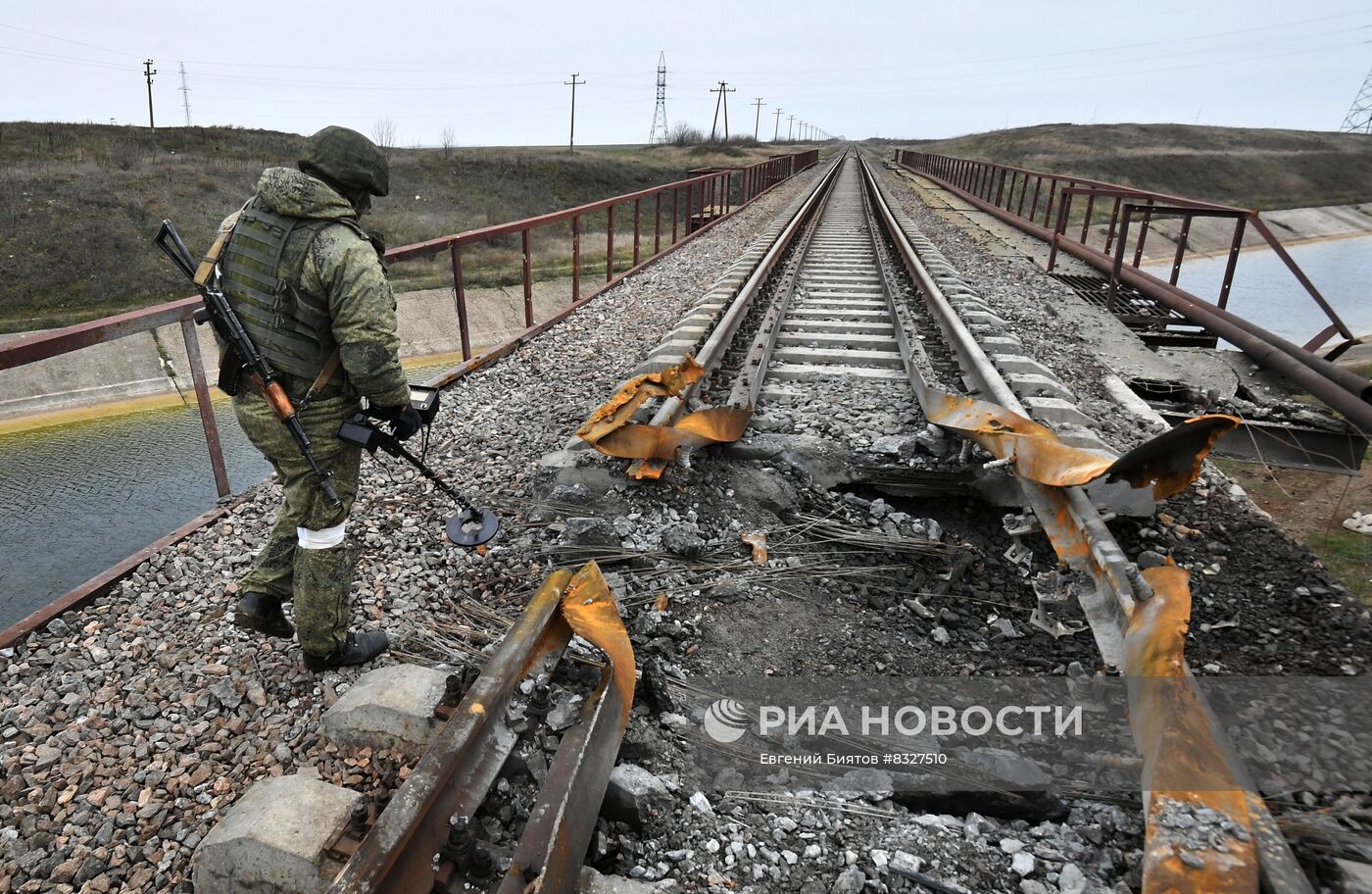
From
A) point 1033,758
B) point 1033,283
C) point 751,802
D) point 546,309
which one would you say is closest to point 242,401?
point 751,802

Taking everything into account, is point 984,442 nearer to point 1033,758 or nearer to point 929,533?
point 929,533

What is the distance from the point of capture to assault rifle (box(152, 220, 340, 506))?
8.41 ft

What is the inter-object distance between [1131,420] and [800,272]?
19.0ft

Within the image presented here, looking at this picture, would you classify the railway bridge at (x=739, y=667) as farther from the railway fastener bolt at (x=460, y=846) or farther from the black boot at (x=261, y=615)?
the black boot at (x=261, y=615)

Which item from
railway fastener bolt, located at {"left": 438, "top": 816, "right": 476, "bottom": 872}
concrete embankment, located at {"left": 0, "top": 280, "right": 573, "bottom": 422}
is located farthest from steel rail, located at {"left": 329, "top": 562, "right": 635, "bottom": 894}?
concrete embankment, located at {"left": 0, "top": 280, "right": 573, "bottom": 422}

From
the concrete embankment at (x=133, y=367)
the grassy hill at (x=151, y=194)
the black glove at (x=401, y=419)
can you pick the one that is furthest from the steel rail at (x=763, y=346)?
the concrete embankment at (x=133, y=367)

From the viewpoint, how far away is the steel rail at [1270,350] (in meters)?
3.88

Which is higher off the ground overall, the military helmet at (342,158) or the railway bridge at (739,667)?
the military helmet at (342,158)

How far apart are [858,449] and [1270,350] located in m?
3.96

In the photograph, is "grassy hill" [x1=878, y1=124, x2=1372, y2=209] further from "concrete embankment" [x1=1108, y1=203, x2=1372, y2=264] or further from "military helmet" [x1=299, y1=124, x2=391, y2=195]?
"military helmet" [x1=299, y1=124, x2=391, y2=195]

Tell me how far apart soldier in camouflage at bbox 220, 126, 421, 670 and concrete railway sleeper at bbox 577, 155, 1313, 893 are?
148 cm

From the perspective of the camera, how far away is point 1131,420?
505 cm

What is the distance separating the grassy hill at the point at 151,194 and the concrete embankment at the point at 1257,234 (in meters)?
28.1

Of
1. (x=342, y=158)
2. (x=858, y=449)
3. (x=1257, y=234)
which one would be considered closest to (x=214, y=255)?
(x=342, y=158)
